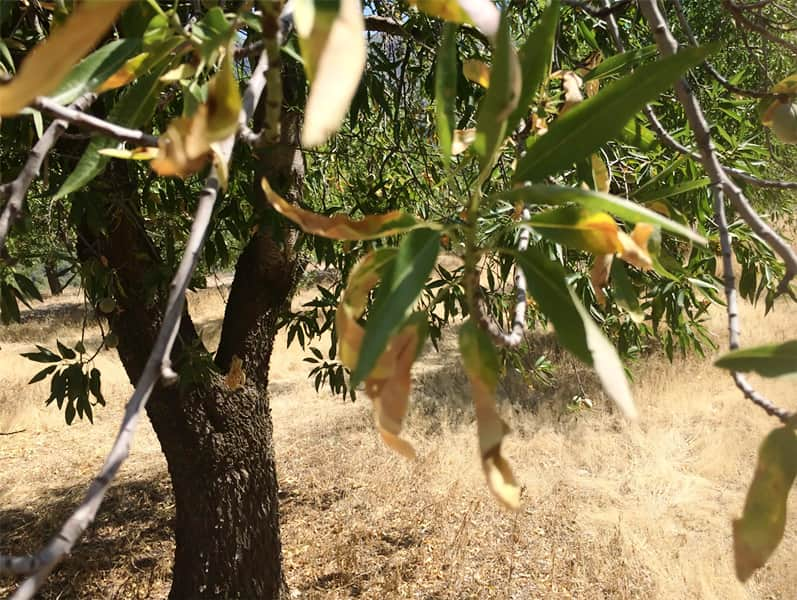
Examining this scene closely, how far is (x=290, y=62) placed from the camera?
1.79 m

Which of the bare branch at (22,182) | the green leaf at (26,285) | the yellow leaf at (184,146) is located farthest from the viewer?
the green leaf at (26,285)

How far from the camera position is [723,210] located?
0.68 m

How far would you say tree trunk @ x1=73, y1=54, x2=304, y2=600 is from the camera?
2041 millimetres

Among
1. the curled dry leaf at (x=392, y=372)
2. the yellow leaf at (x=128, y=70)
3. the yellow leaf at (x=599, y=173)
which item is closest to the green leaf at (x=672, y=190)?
the yellow leaf at (x=599, y=173)

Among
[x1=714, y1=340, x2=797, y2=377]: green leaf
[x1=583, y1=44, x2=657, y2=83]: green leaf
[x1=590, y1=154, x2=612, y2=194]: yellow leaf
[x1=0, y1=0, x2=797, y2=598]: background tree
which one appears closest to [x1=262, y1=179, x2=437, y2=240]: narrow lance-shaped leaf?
[x1=0, y1=0, x2=797, y2=598]: background tree

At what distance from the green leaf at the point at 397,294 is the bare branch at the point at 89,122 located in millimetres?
213

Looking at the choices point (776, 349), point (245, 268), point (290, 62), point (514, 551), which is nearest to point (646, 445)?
point (514, 551)

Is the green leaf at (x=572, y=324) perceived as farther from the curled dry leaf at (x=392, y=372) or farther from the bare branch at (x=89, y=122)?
the bare branch at (x=89, y=122)

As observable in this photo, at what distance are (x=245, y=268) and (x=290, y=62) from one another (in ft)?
2.76

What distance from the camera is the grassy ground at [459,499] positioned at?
10.1 feet

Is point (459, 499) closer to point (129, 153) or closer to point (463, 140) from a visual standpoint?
point (463, 140)

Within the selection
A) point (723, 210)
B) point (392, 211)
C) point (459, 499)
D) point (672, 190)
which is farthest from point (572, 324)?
point (459, 499)

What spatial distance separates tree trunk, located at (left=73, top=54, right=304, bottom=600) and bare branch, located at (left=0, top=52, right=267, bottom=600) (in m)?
1.54

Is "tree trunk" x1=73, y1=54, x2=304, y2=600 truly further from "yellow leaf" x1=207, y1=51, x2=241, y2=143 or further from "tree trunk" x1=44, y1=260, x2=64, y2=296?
"yellow leaf" x1=207, y1=51, x2=241, y2=143
